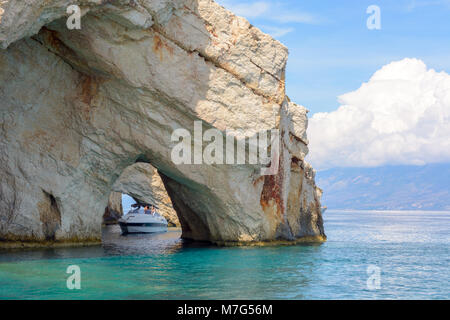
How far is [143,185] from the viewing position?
5056cm

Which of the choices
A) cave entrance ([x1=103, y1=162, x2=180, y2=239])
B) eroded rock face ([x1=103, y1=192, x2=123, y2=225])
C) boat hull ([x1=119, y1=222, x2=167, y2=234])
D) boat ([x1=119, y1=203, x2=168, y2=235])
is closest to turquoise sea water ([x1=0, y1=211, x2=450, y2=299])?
boat ([x1=119, y1=203, x2=168, y2=235])

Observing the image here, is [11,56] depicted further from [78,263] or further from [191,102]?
[78,263]

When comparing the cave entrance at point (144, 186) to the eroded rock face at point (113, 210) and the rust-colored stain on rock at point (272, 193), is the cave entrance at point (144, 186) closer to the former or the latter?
the eroded rock face at point (113, 210)

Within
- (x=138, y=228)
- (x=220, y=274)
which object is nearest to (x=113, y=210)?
(x=138, y=228)

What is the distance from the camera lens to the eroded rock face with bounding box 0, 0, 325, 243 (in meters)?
22.2

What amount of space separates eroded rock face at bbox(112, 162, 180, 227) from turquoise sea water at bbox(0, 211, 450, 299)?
22954 millimetres

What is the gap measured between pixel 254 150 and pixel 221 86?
3600 millimetres

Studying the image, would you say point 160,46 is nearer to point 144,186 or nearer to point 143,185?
point 143,185

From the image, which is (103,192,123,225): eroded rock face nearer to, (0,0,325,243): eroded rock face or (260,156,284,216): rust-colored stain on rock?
(0,0,325,243): eroded rock face

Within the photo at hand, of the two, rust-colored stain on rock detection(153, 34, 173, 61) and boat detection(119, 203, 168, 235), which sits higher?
rust-colored stain on rock detection(153, 34, 173, 61)

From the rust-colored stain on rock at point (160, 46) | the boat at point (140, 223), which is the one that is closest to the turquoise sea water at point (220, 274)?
the rust-colored stain on rock at point (160, 46)

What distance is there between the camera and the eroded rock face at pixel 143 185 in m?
49.1
